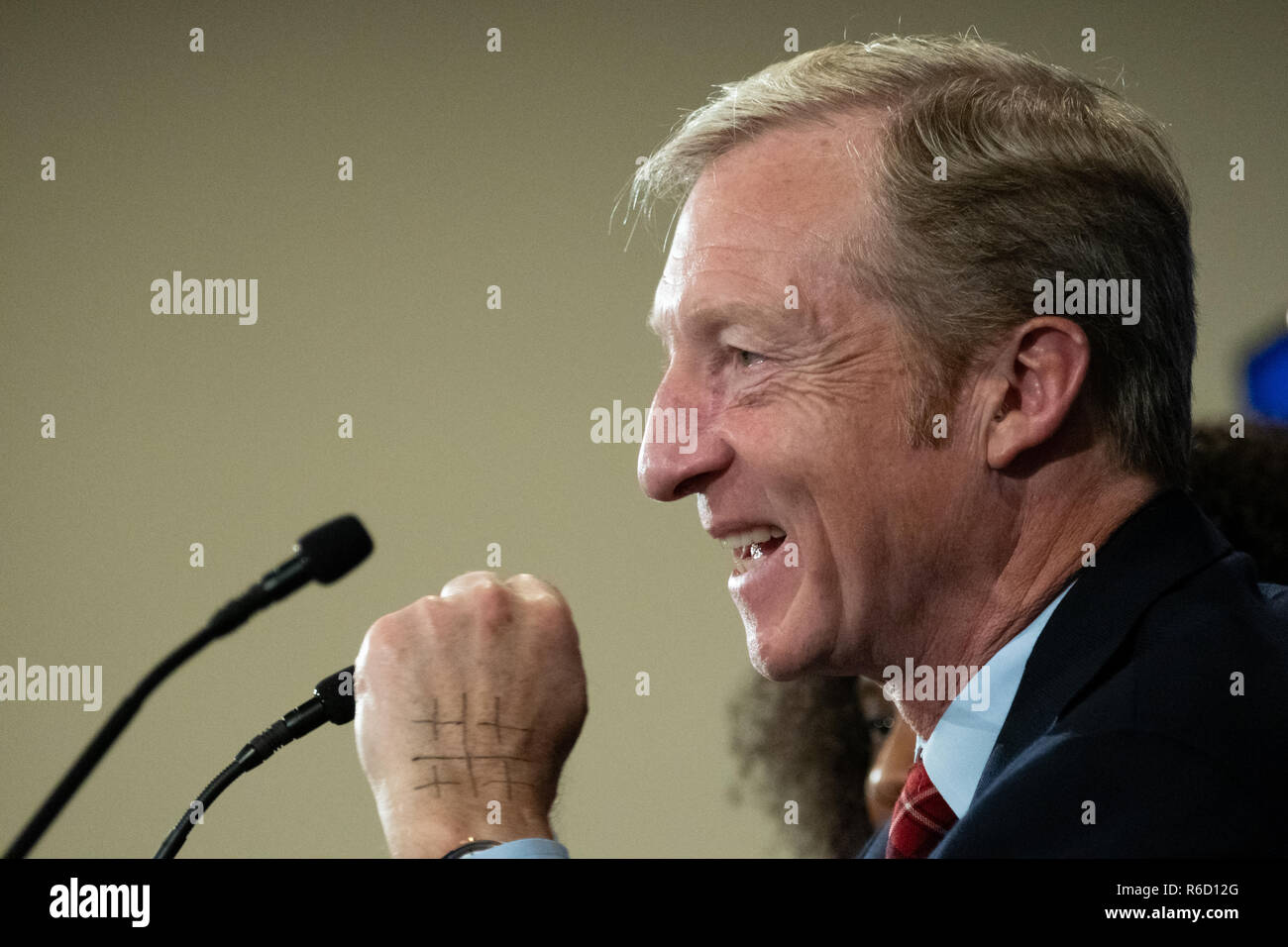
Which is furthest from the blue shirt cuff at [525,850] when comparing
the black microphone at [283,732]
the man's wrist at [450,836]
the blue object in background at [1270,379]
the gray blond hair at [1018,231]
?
the blue object in background at [1270,379]

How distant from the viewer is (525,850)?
0.86 meters

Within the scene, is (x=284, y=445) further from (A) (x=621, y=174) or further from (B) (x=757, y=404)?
(B) (x=757, y=404)

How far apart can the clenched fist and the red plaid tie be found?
28 cm

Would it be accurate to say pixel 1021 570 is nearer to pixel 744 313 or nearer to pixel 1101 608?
pixel 1101 608

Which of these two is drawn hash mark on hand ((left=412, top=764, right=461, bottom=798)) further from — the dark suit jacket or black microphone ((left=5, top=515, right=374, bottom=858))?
→ the dark suit jacket

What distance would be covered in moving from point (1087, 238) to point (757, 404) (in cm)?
29

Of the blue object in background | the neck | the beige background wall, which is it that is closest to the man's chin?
the neck

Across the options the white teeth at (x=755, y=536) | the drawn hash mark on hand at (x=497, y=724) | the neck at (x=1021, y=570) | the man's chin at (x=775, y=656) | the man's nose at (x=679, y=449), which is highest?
the man's nose at (x=679, y=449)

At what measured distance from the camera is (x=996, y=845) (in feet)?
2.61

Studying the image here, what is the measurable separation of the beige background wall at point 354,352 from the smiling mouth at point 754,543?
1.74 m

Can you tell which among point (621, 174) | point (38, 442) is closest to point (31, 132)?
point (38, 442)

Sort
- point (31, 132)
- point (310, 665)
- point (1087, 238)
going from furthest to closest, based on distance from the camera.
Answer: point (31, 132)
point (310, 665)
point (1087, 238)

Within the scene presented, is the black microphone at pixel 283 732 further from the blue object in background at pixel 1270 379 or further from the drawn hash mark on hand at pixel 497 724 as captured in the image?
the blue object in background at pixel 1270 379

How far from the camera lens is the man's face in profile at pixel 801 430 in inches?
42.3
